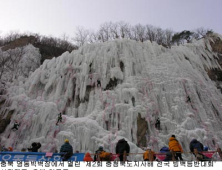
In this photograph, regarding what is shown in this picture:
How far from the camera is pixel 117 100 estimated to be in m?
11.4

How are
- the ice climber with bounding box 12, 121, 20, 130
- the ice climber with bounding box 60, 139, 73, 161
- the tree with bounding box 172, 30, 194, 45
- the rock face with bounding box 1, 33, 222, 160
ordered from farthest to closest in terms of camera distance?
the tree with bounding box 172, 30, 194, 45
the ice climber with bounding box 12, 121, 20, 130
the rock face with bounding box 1, 33, 222, 160
the ice climber with bounding box 60, 139, 73, 161

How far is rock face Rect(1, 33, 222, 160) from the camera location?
377 inches

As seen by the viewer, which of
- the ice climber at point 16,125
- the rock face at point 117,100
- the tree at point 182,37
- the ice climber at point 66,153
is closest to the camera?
the ice climber at point 66,153

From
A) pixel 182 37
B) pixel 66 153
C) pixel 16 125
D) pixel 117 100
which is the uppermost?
pixel 182 37

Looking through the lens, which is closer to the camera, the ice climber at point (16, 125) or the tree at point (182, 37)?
the ice climber at point (16, 125)

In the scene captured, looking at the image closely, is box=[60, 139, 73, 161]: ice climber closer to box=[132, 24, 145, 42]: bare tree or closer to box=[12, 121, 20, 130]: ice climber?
box=[12, 121, 20, 130]: ice climber

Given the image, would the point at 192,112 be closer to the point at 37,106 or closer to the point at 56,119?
the point at 56,119

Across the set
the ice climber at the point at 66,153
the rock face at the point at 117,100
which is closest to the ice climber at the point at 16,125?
the rock face at the point at 117,100

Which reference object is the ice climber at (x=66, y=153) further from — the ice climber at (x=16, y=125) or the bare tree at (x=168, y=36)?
the bare tree at (x=168, y=36)

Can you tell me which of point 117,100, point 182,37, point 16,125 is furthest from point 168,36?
point 16,125

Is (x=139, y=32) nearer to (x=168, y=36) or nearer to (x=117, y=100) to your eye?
(x=168, y=36)

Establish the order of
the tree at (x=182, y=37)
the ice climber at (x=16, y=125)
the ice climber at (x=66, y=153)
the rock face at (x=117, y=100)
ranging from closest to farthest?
the ice climber at (x=66, y=153) < the rock face at (x=117, y=100) < the ice climber at (x=16, y=125) < the tree at (x=182, y=37)

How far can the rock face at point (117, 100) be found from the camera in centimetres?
959

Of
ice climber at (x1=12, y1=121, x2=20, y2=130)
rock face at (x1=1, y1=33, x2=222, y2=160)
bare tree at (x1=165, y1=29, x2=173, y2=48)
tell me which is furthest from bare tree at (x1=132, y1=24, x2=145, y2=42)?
ice climber at (x1=12, y1=121, x2=20, y2=130)
